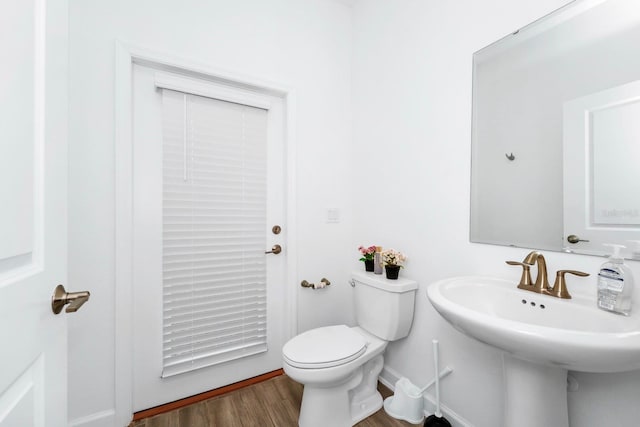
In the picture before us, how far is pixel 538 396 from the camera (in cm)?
86

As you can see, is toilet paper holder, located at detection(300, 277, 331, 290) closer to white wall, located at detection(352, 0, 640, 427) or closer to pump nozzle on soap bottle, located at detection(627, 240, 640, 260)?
white wall, located at detection(352, 0, 640, 427)

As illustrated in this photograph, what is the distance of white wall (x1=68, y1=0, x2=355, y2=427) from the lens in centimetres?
125

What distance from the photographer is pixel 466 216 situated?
1.28 metres

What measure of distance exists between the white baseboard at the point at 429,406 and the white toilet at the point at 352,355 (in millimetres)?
182

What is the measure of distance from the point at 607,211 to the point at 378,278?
0.98 metres

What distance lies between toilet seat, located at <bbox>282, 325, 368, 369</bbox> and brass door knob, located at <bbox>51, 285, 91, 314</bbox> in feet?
2.94

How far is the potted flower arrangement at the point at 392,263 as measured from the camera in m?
1.50

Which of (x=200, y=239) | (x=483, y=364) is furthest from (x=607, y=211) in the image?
(x=200, y=239)

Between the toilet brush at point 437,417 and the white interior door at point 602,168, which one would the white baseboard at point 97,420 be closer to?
the toilet brush at point 437,417

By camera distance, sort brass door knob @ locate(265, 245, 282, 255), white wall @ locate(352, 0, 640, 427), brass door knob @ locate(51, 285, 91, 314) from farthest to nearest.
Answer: brass door knob @ locate(265, 245, 282, 255)
white wall @ locate(352, 0, 640, 427)
brass door knob @ locate(51, 285, 91, 314)

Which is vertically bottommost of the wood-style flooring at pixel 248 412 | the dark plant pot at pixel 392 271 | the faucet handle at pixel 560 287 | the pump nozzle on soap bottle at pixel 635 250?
the wood-style flooring at pixel 248 412

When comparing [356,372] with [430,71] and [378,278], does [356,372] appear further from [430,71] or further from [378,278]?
[430,71]

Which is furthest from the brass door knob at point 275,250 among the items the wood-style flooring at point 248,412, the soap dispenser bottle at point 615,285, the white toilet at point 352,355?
the soap dispenser bottle at point 615,285

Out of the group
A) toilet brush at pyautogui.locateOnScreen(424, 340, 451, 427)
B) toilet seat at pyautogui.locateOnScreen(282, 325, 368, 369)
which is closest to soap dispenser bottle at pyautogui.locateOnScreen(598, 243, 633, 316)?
toilet brush at pyautogui.locateOnScreen(424, 340, 451, 427)
